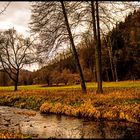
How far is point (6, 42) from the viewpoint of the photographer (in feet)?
168

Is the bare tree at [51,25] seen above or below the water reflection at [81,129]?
above

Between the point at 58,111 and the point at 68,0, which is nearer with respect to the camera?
the point at 58,111

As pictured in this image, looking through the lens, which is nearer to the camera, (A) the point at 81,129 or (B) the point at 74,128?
(A) the point at 81,129

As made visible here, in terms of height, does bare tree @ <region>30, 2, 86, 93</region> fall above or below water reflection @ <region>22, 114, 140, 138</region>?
above

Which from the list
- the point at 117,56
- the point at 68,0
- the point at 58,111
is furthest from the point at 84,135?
the point at 117,56

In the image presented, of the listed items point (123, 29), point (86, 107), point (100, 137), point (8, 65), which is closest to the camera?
point (100, 137)

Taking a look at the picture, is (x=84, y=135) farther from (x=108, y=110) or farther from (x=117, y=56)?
(x=117, y=56)

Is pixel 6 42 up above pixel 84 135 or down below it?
above

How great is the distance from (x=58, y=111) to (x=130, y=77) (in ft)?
159

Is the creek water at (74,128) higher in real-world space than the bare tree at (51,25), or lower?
lower

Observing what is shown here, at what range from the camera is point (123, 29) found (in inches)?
932

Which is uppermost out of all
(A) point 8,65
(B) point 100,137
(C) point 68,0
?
(C) point 68,0

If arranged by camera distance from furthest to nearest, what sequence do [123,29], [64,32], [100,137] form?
1. [64,32]
2. [123,29]
3. [100,137]

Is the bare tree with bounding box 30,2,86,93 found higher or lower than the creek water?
higher
